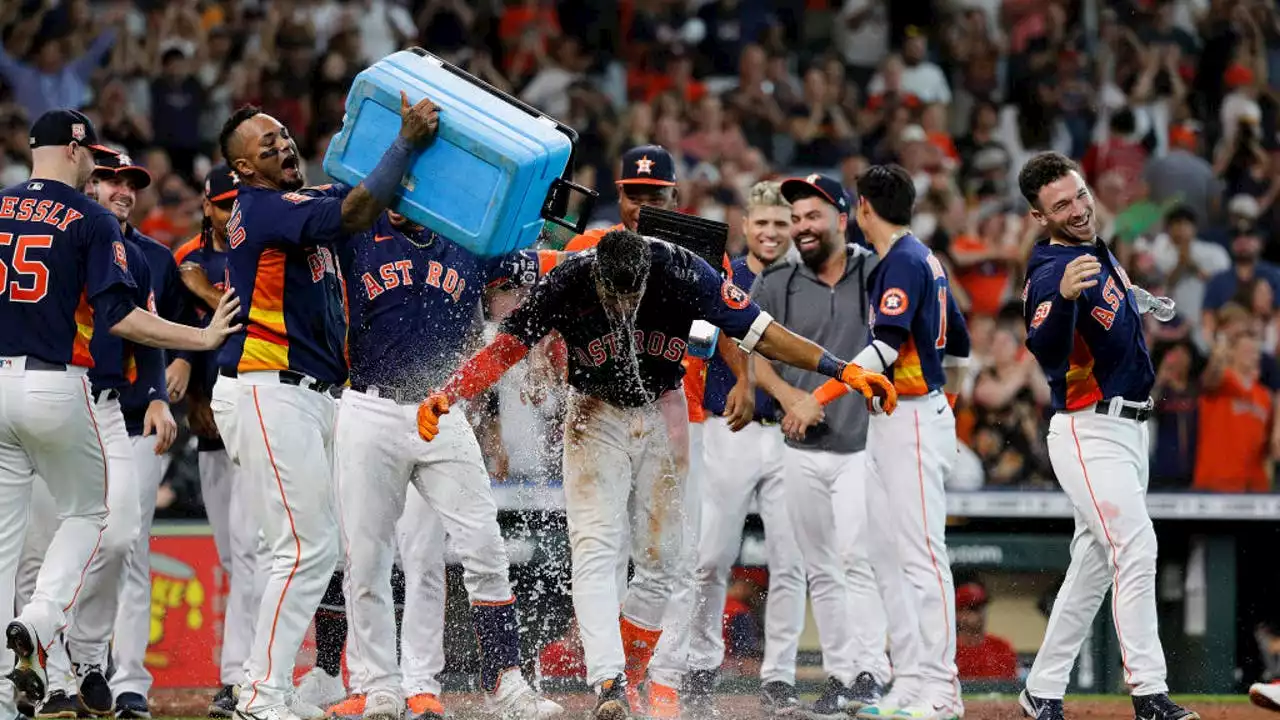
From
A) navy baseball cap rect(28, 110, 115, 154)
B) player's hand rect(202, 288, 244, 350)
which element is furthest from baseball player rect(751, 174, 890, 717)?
navy baseball cap rect(28, 110, 115, 154)

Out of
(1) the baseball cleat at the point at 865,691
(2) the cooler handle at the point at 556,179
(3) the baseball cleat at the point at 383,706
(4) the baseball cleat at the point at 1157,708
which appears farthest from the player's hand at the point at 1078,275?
(3) the baseball cleat at the point at 383,706

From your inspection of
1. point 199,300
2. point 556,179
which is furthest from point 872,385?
point 199,300

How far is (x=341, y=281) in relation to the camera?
7375 mm

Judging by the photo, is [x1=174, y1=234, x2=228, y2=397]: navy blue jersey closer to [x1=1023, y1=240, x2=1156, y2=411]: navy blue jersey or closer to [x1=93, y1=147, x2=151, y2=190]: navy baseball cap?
[x1=93, y1=147, x2=151, y2=190]: navy baseball cap

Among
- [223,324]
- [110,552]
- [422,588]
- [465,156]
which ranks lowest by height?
[422,588]

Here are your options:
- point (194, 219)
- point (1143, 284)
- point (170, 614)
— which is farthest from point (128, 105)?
point (1143, 284)

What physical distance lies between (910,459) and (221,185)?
12.3ft

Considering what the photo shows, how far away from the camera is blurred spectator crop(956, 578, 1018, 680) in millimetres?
10508

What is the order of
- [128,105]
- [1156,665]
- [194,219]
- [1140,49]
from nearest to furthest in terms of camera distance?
[1156,665] < [194,219] < [128,105] < [1140,49]

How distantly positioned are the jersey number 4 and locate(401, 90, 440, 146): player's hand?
162 cm

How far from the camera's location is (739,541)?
882 centimetres

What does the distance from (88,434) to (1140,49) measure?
12.0m

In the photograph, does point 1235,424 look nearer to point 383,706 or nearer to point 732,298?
point 732,298

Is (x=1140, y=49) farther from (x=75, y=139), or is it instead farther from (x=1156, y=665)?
(x=75, y=139)
